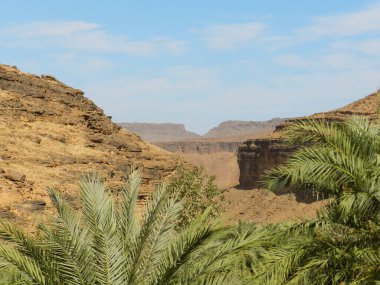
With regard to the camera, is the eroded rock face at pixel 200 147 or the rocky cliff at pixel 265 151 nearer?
the rocky cliff at pixel 265 151

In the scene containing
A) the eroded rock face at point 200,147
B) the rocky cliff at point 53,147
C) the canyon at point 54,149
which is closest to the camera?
the canyon at point 54,149

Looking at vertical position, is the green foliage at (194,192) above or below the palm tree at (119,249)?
below

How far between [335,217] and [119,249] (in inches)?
198

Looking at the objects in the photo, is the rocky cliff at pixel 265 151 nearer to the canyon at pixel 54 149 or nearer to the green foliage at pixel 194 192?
the canyon at pixel 54 149

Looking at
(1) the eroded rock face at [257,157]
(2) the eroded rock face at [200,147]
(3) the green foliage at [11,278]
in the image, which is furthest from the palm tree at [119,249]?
(2) the eroded rock face at [200,147]

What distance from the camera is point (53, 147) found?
97.6 feet

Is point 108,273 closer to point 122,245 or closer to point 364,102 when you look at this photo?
point 122,245

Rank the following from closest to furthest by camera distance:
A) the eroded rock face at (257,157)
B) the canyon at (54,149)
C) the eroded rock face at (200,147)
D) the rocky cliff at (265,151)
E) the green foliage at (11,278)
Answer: the green foliage at (11,278), the canyon at (54,149), the rocky cliff at (265,151), the eroded rock face at (257,157), the eroded rock face at (200,147)

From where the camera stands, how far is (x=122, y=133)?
121ft

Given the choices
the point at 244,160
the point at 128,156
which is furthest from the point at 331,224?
the point at 244,160

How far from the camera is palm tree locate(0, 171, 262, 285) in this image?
22.8 ft

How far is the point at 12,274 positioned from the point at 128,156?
956 inches

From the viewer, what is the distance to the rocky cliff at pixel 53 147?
25.0 m

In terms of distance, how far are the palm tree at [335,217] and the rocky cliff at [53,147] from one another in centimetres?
1415
